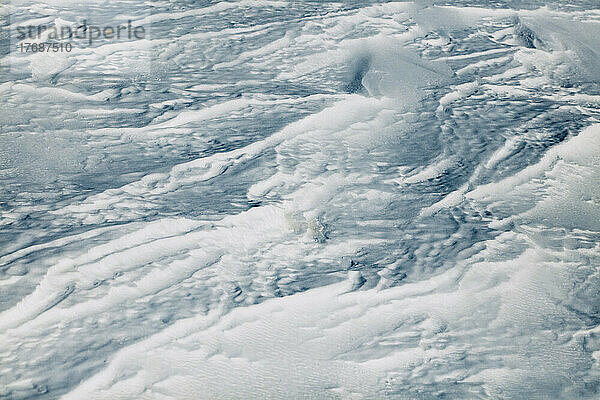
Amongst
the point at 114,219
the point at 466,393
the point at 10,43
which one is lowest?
the point at 466,393

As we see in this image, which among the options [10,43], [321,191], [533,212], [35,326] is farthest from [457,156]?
[10,43]

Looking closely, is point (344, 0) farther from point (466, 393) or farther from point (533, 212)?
point (466, 393)

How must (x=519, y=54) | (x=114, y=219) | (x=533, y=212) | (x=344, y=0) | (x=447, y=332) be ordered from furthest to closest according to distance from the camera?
(x=344, y=0), (x=519, y=54), (x=533, y=212), (x=114, y=219), (x=447, y=332)

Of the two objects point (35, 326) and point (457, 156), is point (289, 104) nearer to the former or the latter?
point (457, 156)

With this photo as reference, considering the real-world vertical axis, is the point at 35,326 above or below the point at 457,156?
below

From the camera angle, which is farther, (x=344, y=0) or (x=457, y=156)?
(x=344, y=0)

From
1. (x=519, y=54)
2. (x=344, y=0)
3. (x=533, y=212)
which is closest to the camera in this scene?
(x=533, y=212)
